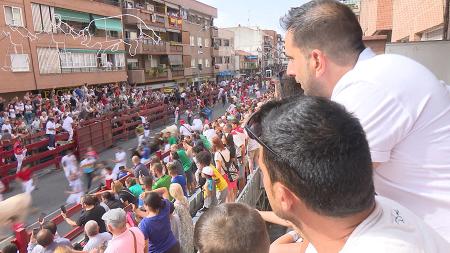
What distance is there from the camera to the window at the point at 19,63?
23062 mm

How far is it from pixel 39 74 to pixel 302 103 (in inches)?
1051

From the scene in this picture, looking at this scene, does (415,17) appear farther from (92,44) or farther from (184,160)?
(92,44)

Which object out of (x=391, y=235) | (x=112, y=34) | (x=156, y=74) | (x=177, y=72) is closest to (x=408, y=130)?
(x=391, y=235)

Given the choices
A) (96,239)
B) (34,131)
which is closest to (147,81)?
(34,131)

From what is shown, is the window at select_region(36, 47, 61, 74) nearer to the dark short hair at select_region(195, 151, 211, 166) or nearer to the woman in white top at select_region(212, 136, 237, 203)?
the woman in white top at select_region(212, 136, 237, 203)

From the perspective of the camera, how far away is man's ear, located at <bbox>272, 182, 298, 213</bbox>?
3.75ft

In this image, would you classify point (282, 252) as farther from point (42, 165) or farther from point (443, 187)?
point (42, 165)

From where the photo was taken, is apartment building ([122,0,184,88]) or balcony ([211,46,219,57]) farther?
balcony ([211,46,219,57])

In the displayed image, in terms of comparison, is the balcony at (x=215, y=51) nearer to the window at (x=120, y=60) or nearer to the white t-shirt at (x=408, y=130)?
the window at (x=120, y=60)

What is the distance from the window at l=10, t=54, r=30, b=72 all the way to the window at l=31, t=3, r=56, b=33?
2182 millimetres

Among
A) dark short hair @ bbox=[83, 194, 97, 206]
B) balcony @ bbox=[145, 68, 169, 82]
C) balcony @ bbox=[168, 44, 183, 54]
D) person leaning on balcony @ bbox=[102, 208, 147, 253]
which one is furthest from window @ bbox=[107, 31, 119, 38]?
person leaning on balcony @ bbox=[102, 208, 147, 253]

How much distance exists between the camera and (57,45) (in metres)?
26.1

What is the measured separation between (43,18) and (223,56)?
4245cm

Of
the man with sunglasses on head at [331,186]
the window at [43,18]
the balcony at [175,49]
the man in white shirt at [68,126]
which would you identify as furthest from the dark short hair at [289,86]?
the balcony at [175,49]
